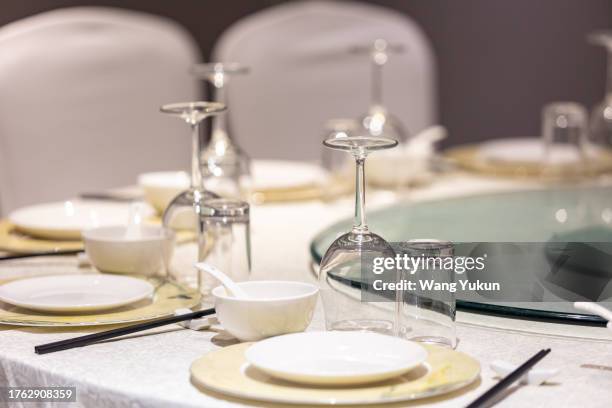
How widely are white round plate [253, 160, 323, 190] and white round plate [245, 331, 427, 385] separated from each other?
967 millimetres

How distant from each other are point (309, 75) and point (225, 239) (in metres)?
1.60

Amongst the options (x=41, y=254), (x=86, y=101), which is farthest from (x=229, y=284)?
(x=86, y=101)

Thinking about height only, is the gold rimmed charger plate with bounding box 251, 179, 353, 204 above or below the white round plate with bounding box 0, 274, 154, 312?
above

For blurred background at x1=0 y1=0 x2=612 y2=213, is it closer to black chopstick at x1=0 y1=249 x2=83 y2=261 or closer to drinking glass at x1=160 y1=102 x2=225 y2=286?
drinking glass at x1=160 y1=102 x2=225 y2=286

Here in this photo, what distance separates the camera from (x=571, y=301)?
105 centimetres

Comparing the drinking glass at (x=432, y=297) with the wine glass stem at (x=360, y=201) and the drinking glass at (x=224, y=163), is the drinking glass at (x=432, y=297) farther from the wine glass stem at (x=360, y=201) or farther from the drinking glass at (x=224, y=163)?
the drinking glass at (x=224, y=163)

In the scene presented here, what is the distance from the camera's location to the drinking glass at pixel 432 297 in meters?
0.93

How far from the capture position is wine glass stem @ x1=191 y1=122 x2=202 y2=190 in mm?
1189

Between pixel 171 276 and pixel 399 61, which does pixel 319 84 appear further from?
pixel 171 276

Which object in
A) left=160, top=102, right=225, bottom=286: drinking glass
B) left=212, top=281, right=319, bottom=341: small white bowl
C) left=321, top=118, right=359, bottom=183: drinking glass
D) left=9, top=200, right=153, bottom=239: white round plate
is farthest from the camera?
left=321, top=118, right=359, bottom=183: drinking glass

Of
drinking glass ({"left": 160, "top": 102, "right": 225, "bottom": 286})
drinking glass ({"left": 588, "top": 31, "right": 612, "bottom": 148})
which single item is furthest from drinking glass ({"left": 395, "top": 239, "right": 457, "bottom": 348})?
drinking glass ({"left": 588, "top": 31, "right": 612, "bottom": 148})

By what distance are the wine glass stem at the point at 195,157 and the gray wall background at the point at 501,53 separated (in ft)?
9.09

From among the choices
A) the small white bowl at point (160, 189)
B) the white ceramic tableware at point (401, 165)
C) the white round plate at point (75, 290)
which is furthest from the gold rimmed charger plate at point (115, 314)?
the white ceramic tableware at point (401, 165)

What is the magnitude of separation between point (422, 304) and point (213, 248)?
0.29 meters
